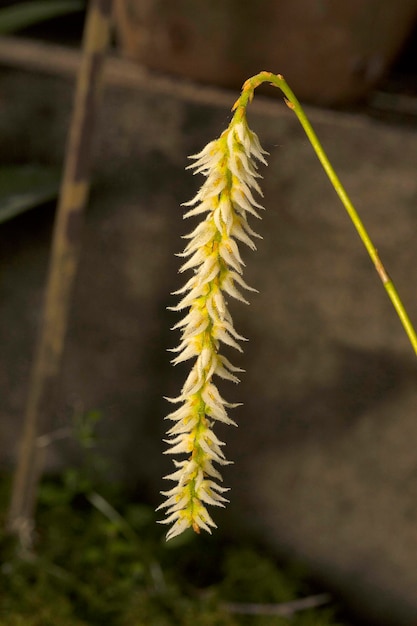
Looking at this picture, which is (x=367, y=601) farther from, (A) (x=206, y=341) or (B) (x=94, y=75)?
(A) (x=206, y=341)

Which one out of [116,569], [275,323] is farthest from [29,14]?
[116,569]

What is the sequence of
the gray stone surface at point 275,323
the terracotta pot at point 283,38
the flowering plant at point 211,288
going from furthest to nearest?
the gray stone surface at point 275,323
the terracotta pot at point 283,38
the flowering plant at point 211,288

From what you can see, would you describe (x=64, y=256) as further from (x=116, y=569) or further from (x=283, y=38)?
(x=116, y=569)

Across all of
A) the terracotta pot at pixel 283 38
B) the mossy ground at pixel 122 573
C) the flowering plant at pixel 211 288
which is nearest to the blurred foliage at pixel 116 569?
the mossy ground at pixel 122 573

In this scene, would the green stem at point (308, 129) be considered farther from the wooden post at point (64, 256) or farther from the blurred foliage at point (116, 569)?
the blurred foliage at point (116, 569)

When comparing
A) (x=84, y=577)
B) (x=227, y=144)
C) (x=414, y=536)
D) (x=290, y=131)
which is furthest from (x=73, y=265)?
(x=227, y=144)
